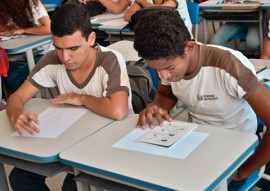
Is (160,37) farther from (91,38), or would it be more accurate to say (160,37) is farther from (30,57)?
(30,57)

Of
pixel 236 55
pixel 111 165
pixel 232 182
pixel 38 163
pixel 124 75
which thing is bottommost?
pixel 232 182

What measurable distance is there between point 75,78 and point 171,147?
71 cm

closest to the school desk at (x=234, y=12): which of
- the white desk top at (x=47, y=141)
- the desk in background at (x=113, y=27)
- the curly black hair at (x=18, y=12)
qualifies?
the desk in background at (x=113, y=27)

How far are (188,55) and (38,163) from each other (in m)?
0.68

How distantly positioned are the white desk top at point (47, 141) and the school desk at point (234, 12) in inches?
90.5

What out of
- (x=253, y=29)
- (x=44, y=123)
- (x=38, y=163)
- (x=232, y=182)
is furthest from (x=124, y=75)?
(x=253, y=29)

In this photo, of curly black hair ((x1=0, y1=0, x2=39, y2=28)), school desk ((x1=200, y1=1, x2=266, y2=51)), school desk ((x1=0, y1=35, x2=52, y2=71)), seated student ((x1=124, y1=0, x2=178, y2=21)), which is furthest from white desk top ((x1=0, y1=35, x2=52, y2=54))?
school desk ((x1=200, y1=1, x2=266, y2=51))

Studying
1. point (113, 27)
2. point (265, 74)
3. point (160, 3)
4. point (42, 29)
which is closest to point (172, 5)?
Answer: point (160, 3)

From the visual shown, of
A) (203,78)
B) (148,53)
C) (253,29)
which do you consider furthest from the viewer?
(253,29)

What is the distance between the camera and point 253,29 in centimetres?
367

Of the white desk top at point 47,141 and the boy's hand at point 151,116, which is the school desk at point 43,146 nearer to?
the white desk top at point 47,141

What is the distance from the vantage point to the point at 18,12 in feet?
10.6

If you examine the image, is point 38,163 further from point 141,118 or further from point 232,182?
point 232,182

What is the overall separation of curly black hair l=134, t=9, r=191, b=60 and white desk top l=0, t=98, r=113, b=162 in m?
0.39
